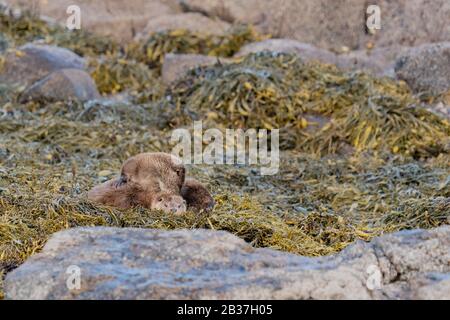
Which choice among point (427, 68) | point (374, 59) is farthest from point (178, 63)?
point (427, 68)

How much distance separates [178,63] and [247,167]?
5257mm

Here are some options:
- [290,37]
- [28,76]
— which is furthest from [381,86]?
[28,76]

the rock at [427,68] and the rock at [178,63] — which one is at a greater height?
the rock at [427,68]

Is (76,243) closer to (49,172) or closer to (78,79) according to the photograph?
(49,172)

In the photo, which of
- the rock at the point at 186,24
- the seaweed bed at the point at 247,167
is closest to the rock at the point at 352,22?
the rock at the point at 186,24


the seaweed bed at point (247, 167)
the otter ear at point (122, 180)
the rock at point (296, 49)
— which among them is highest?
the otter ear at point (122, 180)

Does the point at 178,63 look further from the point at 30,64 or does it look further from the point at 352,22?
the point at 352,22

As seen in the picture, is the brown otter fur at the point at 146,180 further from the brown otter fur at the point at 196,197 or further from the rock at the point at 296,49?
the rock at the point at 296,49

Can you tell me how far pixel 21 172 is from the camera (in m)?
8.20

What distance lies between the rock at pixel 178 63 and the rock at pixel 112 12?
364cm

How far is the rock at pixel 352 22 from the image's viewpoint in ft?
50.0

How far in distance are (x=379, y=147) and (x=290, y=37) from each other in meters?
5.71

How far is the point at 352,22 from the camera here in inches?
634

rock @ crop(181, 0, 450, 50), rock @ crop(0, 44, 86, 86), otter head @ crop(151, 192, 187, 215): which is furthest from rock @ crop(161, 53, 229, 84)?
otter head @ crop(151, 192, 187, 215)
